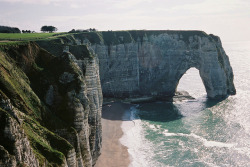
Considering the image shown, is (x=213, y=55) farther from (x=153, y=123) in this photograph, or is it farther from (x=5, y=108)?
(x=5, y=108)

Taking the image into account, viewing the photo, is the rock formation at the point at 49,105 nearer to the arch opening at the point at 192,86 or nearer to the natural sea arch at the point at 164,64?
the natural sea arch at the point at 164,64

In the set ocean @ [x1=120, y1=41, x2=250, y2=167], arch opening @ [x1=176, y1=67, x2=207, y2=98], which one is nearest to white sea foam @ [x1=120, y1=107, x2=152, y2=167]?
ocean @ [x1=120, y1=41, x2=250, y2=167]

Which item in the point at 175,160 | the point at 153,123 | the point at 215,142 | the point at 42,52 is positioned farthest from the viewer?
the point at 153,123

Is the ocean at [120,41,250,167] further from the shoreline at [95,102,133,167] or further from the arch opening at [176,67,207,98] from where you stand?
the arch opening at [176,67,207,98]

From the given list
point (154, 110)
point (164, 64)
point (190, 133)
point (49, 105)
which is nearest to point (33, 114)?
point (49, 105)

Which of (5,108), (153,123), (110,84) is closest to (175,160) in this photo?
(153,123)

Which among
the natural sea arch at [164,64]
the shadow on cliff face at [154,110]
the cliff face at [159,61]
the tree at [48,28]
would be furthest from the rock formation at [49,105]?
the tree at [48,28]
